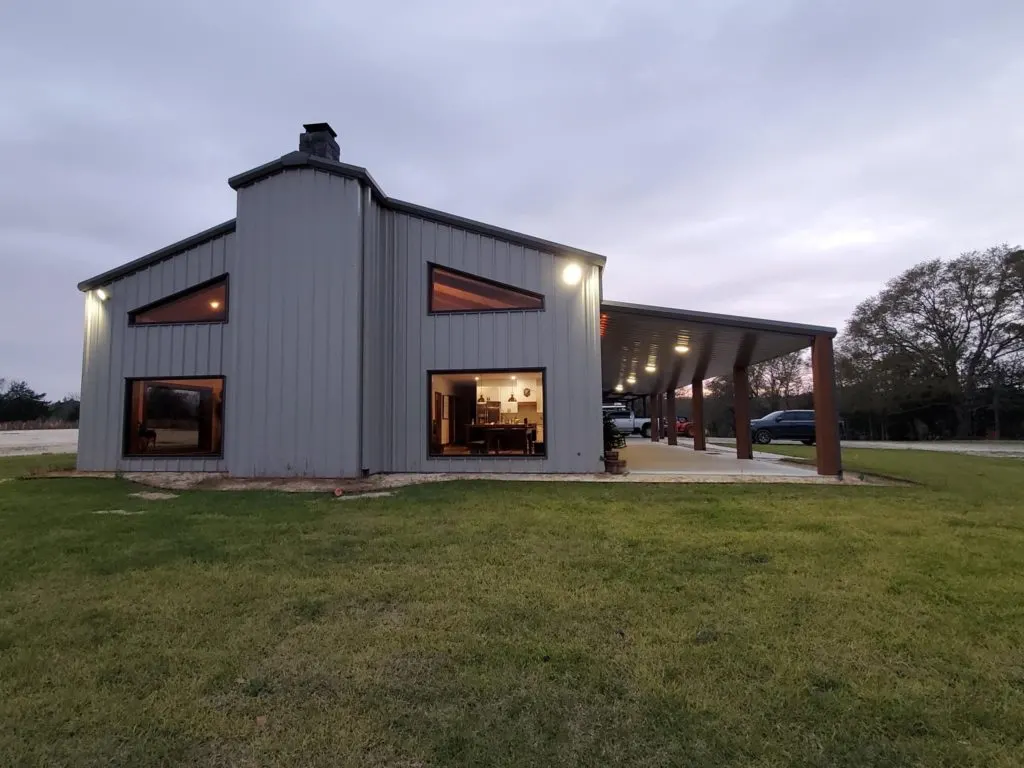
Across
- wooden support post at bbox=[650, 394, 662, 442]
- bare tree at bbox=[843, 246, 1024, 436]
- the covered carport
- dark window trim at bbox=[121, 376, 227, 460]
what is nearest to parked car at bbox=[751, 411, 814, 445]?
wooden support post at bbox=[650, 394, 662, 442]

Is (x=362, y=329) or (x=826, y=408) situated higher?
(x=362, y=329)

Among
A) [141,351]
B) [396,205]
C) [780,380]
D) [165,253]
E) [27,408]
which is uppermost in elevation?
[396,205]

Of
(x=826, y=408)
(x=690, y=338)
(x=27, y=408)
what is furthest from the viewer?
(x=27, y=408)

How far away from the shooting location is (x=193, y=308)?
9.80 meters

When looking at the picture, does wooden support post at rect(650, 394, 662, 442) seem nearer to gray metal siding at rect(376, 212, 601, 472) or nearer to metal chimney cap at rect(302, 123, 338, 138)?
gray metal siding at rect(376, 212, 601, 472)

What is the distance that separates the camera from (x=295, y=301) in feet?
28.0

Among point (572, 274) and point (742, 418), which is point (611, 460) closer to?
point (572, 274)

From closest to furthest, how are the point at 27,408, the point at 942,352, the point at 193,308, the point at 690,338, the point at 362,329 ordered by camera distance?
1. the point at 362,329
2. the point at 193,308
3. the point at 690,338
4. the point at 942,352
5. the point at 27,408

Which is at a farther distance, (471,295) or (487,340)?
(471,295)

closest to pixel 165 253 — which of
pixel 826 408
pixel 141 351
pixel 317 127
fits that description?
pixel 141 351

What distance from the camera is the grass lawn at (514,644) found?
1714 mm

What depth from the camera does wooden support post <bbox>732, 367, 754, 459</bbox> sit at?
12656mm

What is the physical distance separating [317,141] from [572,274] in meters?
5.06

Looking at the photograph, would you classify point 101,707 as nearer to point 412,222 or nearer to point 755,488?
point 755,488
